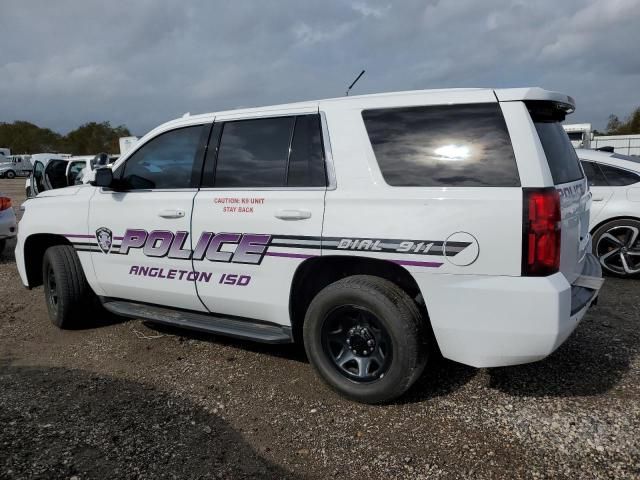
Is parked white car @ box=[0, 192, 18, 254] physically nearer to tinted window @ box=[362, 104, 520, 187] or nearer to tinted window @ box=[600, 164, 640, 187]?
tinted window @ box=[362, 104, 520, 187]

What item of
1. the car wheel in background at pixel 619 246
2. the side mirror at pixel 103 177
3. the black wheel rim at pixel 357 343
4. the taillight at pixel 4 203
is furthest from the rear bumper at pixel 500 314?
the taillight at pixel 4 203

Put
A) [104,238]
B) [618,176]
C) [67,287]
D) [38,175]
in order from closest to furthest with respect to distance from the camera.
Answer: [104,238] < [67,287] < [618,176] < [38,175]

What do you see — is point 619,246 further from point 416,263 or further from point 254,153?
point 254,153

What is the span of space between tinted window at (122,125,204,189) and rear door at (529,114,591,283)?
8.08ft

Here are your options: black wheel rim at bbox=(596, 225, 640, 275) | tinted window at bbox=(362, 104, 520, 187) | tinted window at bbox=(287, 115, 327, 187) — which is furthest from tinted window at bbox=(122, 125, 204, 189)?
→ black wheel rim at bbox=(596, 225, 640, 275)

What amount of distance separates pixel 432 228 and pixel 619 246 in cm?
460

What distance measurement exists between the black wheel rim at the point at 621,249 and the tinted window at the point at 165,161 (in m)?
5.11

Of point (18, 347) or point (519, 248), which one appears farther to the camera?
point (18, 347)

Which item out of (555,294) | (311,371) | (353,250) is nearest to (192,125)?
(353,250)

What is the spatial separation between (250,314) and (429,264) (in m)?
1.42

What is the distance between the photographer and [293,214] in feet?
11.0

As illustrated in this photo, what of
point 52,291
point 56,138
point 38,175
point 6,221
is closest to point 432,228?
point 52,291

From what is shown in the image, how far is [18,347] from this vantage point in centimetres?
457

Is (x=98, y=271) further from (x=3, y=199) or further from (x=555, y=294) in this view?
(x=3, y=199)
